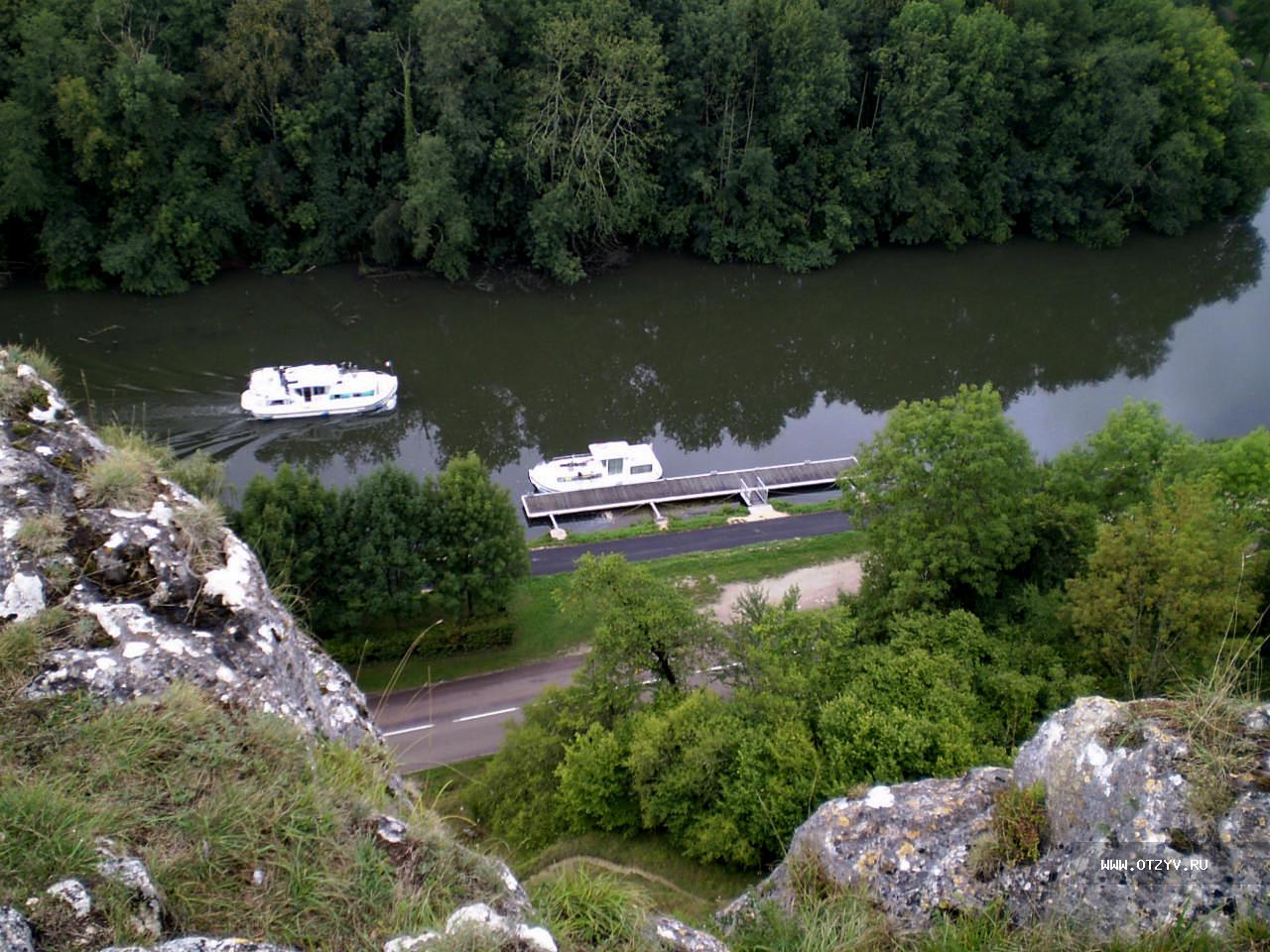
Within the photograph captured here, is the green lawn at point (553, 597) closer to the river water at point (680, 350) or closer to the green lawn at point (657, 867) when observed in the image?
the green lawn at point (657, 867)

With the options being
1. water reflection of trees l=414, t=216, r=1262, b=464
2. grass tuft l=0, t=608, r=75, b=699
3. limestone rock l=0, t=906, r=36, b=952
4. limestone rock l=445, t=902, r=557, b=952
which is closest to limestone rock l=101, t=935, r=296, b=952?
limestone rock l=0, t=906, r=36, b=952

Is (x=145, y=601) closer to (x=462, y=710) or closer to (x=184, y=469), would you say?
(x=184, y=469)

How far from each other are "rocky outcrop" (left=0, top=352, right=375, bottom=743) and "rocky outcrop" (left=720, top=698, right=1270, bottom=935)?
13.6ft

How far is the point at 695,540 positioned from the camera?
2717 centimetres

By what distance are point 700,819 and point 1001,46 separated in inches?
1605

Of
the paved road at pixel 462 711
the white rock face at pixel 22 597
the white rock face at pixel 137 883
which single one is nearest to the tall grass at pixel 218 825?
the white rock face at pixel 137 883

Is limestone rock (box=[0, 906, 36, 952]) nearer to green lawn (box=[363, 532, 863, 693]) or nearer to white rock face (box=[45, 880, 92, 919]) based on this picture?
white rock face (box=[45, 880, 92, 919])

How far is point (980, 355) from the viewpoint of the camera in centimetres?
3934

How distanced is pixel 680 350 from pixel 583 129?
9.80 meters

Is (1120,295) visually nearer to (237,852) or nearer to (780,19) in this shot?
(780,19)

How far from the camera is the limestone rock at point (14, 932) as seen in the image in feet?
15.0

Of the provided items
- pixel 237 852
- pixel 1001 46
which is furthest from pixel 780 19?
pixel 237 852

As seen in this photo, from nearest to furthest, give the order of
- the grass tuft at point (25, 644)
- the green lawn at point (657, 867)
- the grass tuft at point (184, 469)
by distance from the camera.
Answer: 1. the grass tuft at point (25, 644)
2. the grass tuft at point (184, 469)
3. the green lawn at point (657, 867)

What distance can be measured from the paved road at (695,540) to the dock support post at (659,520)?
1.54 ft
